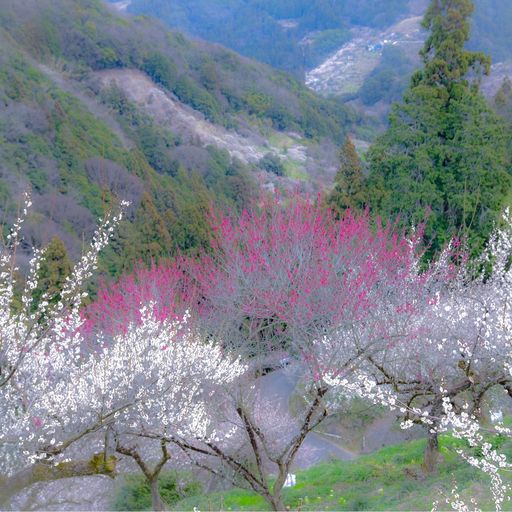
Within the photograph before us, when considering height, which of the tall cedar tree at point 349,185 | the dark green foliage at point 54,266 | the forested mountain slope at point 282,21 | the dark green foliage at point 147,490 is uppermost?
the forested mountain slope at point 282,21

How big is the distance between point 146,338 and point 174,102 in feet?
129

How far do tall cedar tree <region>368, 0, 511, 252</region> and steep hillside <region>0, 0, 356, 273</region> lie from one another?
4891 millimetres

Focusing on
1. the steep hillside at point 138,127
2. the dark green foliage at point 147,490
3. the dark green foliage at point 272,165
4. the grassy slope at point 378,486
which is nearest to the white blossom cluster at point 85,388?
the grassy slope at point 378,486

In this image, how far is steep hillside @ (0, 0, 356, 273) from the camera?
23016 millimetres

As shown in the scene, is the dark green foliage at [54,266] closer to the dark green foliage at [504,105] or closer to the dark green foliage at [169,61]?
the dark green foliage at [504,105]

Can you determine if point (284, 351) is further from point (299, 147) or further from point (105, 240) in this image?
point (299, 147)

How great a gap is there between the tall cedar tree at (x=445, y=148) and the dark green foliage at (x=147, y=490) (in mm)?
8795

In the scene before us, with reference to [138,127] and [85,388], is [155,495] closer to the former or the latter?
[85,388]

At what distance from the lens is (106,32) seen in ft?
157

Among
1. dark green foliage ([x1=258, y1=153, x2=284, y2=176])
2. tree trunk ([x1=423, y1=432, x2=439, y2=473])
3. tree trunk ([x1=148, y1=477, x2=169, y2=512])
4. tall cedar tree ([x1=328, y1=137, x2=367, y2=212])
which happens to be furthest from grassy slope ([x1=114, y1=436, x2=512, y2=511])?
dark green foliage ([x1=258, y1=153, x2=284, y2=176])

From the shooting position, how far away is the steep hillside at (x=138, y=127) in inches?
906

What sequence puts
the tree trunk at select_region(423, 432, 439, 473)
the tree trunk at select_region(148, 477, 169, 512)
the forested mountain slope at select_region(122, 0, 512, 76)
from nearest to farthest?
the tree trunk at select_region(423, 432, 439, 473), the tree trunk at select_region(148, 477, 169, 512), the forested mountain slope at select_region(122, 0, 512, 76)

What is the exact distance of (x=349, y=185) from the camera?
17.6 m

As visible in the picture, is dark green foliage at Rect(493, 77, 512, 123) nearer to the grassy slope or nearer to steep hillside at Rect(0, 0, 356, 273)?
steep hillside at Rect(0, 0, 356, 273)
